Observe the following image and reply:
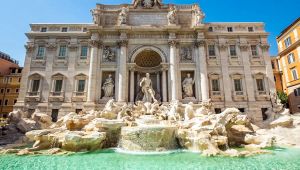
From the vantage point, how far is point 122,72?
1877 centimetres

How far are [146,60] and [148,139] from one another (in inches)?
476

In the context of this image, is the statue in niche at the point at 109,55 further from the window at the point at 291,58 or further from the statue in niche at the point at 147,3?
the window at the point at 291,58

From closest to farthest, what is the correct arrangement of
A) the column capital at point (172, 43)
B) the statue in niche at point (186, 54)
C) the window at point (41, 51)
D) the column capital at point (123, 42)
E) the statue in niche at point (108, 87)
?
the statue in niche at point (108, 87) → the column capital at point (123, 42) → the column capital at point (172, 43) → the statue in niche at point (186, 54) → the window at point (41, 51)

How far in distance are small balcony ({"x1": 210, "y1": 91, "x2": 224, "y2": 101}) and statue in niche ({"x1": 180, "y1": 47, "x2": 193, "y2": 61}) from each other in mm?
4588

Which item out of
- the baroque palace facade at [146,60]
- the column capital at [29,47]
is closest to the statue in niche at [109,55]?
the baroque palace facade at [146,60]

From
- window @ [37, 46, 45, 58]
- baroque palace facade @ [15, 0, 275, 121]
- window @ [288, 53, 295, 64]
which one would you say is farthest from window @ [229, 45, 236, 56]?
window @ [37, 46, 45, 58]

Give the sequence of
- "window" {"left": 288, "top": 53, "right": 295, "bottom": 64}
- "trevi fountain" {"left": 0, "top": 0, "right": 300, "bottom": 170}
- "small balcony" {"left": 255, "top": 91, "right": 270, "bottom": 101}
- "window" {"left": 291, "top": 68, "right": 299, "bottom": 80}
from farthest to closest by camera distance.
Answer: "window" {"left": 288, "top": 53, "right": 295, "bottom": 64} < "window" {"left": 291, "top": 68, "right": 299, "bottom": 80} < "small balcony" {"left": 255, "top": 91, "right": 270, "bottom": 101} < "trevi fountain" {"left": 0, "top": 0, "right": 300, "bottom": 170}

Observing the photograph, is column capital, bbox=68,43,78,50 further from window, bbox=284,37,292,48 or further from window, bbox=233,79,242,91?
window, bbox=284,37,292,48

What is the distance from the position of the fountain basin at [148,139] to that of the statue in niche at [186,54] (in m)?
11.0

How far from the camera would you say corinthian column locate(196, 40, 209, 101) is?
18.3m

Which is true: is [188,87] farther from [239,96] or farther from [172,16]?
[172,16]

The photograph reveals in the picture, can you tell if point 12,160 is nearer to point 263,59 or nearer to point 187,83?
point 187,83

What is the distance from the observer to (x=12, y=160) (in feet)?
26.3

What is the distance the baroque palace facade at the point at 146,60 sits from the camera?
18.9 metres
